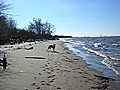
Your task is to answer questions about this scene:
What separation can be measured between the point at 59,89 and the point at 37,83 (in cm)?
123

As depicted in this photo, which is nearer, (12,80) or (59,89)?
(59,89)

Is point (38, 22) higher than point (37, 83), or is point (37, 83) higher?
point (38, 22)

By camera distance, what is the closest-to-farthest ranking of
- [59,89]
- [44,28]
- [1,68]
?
1. [59,89]
2. [1,68]
3. [44,28]

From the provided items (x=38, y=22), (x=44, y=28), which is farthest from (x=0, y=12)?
(x=44, y=28)

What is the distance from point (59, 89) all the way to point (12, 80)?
8.09 feet

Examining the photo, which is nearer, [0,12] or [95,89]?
[95,89]

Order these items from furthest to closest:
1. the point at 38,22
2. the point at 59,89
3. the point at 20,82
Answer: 1. the point at 38,22
2. the point at 20,82
3. the point at 59,89

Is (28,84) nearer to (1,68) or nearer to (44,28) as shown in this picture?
(1,68)

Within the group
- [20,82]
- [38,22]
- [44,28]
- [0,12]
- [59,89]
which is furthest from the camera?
[44,28]

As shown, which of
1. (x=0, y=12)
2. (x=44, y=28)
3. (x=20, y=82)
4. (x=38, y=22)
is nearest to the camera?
(x=20, y=82)

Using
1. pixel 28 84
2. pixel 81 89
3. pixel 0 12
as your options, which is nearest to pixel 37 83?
pixel 28 84

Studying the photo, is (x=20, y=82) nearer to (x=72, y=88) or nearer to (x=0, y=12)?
(x=72, y=88)

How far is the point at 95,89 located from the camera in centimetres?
1098

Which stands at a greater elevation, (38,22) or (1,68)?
(38,22)
